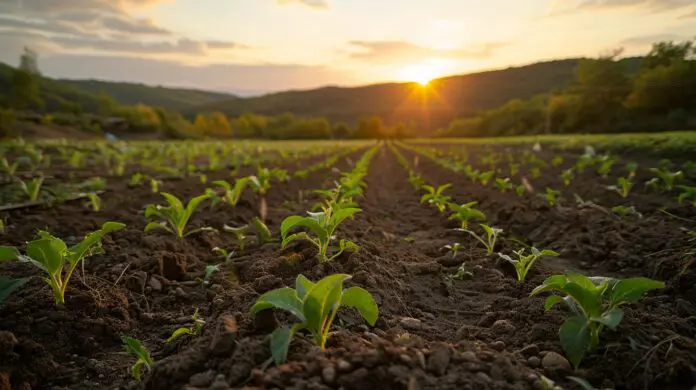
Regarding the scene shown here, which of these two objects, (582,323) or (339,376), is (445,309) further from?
(339,376)

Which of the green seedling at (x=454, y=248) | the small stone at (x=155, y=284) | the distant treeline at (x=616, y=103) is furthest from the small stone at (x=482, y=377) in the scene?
the distant treeline at (x=616, y=103)

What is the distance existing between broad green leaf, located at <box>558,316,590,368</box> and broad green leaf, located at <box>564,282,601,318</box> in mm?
60

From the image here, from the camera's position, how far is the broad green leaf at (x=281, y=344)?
155 centimetres

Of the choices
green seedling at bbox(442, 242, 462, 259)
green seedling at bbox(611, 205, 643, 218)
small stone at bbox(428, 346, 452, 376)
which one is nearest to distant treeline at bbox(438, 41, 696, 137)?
green seedling at bbox(611, 205, 643, 218)

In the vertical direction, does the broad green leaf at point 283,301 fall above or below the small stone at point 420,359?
above

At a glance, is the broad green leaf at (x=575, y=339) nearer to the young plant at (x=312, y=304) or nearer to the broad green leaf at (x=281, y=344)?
the young plant at (x=312, y=304)

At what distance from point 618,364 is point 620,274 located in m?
1.97

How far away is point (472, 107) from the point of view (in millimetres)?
99625

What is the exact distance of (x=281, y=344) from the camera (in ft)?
5.22

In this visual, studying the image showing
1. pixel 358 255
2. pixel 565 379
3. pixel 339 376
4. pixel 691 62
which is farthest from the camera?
pixel 691 62

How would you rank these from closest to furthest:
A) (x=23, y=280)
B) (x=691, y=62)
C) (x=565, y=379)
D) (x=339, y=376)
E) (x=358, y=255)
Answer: (x=339, y=376)
(x=565, y=379)
(x=23, y=280)
(x=358, y=255)
(x=691, y=62)

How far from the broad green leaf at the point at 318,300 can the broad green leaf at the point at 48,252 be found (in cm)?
144

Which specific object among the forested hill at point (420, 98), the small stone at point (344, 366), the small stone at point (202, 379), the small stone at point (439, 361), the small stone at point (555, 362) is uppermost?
the forested hill at point (420, 98)

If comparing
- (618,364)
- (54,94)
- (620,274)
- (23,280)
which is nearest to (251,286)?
(23,280)
